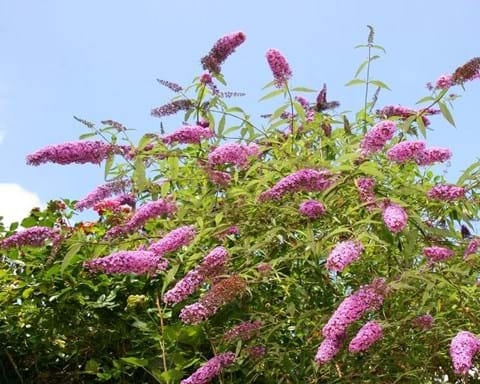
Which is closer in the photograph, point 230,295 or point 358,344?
point 358,344

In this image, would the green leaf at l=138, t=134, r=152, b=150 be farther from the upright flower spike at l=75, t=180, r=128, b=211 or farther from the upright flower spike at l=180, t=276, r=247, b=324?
the upright flower spike at l=180, t=276, r=247, b=324

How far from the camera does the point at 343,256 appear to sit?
2408 mm

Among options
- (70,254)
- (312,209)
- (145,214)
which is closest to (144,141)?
(145,214)

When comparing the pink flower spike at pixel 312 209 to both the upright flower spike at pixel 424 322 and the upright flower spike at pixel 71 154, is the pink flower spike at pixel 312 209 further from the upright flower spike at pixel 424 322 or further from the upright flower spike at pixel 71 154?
the upright flower spike at pixel 71 154

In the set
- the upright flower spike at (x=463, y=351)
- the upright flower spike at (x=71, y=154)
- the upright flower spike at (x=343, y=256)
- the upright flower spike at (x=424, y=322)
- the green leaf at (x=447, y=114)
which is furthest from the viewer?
the green leaf at (x=447, y=114)

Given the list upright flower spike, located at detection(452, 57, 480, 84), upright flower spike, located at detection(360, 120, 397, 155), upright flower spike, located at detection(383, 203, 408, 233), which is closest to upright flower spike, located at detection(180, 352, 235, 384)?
upright flower spike, located at detection(383, 203, 408, 233)

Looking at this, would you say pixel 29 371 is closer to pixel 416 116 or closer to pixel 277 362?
pixel 277 362

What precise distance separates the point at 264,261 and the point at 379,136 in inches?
24.2

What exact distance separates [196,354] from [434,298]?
2.93ft

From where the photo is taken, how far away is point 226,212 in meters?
2.93

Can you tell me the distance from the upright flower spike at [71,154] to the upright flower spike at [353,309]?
960 millimetres

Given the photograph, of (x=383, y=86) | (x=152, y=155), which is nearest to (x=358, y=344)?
(x=152, y=155)

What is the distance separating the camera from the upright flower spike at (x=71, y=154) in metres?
2.76

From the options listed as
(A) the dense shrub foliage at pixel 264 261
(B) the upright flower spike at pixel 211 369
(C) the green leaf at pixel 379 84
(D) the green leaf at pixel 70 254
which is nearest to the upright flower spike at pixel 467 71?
(A) the dense shrub foliage at pixel 264 261
